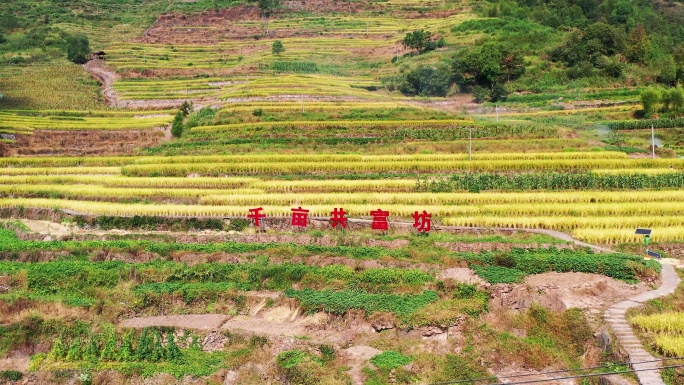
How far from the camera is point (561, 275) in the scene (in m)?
17.3

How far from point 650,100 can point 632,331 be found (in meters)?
29.3

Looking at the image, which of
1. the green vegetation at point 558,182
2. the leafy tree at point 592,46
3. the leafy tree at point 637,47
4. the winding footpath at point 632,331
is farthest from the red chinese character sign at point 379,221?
the leafy tree at point 637,47

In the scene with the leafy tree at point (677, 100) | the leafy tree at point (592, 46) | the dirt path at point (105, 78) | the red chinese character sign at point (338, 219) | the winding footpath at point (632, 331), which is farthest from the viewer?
the dirt path at point (105, 78)

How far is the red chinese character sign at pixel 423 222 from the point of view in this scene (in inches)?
845

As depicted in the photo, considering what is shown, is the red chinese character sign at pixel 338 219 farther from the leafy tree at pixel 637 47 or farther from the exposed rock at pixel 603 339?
the leafy tree at pixel 637 47

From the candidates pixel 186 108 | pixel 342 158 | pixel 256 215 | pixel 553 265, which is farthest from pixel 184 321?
pixel 186 108

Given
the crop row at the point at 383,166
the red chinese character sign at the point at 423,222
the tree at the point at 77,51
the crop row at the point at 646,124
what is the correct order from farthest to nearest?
the tree at the point at 77,51 → the crop row at the point at 646,124 → the crop row at the point at 383,166 → the red chinese character sign at the point at 423,222

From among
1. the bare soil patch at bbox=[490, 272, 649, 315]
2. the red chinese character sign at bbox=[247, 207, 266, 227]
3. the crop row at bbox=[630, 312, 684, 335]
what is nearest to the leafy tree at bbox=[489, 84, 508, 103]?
the red chinese character sign at bbox=[247, 207, 266, 227]

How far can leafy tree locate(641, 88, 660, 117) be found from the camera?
37.8m

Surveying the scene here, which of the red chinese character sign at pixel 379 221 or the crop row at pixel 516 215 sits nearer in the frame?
the crop row at pixel 516 215

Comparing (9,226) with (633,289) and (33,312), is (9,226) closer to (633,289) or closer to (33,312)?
(33,312)

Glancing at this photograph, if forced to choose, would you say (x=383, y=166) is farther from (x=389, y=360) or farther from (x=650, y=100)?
(x=650, y=100)

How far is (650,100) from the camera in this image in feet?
124

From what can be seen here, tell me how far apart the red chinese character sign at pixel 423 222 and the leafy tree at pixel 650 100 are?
24.6 meters
